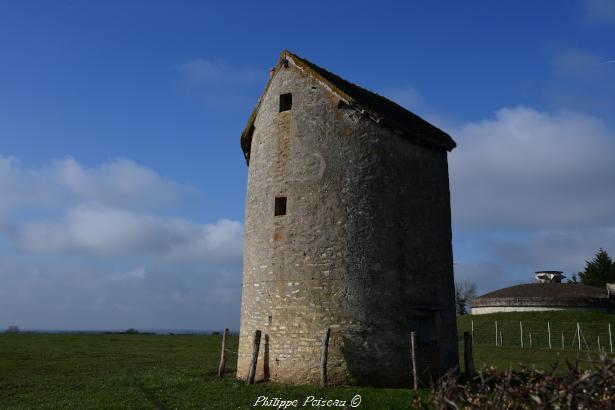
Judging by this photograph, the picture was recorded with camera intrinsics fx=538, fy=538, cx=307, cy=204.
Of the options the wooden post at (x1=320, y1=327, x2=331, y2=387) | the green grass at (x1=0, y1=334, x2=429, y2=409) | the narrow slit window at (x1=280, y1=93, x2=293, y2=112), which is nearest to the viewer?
the green grass at (x1=0, y1=334, x2=429, y2=409)

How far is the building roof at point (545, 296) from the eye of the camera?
43.1 metres

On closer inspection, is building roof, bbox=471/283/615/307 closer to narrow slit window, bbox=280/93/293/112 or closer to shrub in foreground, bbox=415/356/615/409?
narrow slit window, bbox=280/93/293/112

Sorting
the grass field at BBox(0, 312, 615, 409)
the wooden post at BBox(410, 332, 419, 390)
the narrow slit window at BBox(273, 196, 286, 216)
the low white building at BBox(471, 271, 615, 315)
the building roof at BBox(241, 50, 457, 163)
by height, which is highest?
the building roof at BBox(241, 50, 457, 163)

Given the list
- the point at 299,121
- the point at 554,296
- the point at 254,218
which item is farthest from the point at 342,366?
the point at 554,296

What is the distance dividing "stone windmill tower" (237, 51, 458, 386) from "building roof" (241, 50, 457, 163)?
7 cm

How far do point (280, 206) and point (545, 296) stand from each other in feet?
114

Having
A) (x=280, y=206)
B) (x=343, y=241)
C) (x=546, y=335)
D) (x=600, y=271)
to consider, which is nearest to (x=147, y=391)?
(x=280, y=206)

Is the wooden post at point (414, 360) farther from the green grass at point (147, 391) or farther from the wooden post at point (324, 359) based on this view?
the wooden post at point (324, 359)

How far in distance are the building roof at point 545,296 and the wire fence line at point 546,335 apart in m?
5.18

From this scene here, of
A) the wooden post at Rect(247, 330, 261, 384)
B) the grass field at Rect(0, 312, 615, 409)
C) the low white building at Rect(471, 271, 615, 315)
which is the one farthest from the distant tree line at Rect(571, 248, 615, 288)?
the wooden post at Rect(247, 330, 261, 384)

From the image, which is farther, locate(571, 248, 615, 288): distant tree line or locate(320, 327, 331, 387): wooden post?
locate(571, 248, 615, 288): distant tree line

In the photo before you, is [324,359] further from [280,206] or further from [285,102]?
[285,102]

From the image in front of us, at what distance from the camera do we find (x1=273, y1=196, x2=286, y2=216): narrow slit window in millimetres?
16984

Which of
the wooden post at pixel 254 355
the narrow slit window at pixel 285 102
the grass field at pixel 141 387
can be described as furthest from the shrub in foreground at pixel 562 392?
the narrow slit window at pixel 285 102
